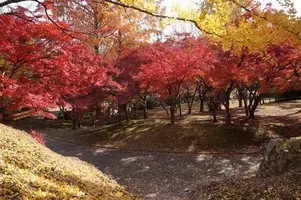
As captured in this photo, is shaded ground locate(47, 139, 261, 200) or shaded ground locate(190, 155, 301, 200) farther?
shaded ground locate(47, 139, 261, 200)

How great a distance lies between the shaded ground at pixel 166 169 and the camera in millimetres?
12146

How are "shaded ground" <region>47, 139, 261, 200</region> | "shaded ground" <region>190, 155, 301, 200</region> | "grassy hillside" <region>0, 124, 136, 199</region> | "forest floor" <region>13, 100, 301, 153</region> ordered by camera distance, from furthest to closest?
"forest floor" <region>13, 100, 301, 153</region>, "shaded ground" <region>47, 139, 261, 200</region>, "shaded ground" <region>190, 155, 301, 200</region>, "grassy hillside" <region>0, 124, 136, 199</region>

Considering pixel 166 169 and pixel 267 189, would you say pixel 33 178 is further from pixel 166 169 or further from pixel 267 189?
pixel 166 169

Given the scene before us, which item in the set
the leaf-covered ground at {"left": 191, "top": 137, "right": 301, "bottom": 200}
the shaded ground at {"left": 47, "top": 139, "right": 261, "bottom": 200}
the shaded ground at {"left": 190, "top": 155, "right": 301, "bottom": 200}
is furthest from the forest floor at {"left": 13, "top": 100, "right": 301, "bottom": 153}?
the shaded ground at {"left": 190, "top": 155, "right": 301, "bottom": 200}

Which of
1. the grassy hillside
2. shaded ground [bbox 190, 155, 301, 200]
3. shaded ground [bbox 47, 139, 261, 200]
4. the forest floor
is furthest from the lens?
the forest floor

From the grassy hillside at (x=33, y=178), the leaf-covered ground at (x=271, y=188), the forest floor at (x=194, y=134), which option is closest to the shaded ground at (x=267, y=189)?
the leaf-covered ground at (x=271, y=188)

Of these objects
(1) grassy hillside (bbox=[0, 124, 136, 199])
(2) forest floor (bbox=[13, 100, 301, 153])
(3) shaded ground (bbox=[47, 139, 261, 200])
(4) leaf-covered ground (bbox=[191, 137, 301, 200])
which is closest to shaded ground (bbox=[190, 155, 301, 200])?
(4) leaf-covered ground (bbox=[191, 137, 301, 200])

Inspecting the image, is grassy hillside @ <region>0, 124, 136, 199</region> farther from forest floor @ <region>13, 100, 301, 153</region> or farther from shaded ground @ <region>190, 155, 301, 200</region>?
forest floor @ <region>13, 100, 301, 153</region>

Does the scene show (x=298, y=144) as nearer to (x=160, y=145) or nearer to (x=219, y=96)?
(x=160, y=145)

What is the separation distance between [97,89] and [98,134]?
9.68ft

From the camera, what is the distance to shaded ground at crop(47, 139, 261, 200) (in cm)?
1215

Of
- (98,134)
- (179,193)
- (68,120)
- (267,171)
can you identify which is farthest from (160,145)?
(68,120)

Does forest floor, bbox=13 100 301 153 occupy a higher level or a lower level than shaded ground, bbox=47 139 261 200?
higher

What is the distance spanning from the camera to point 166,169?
14.7m
